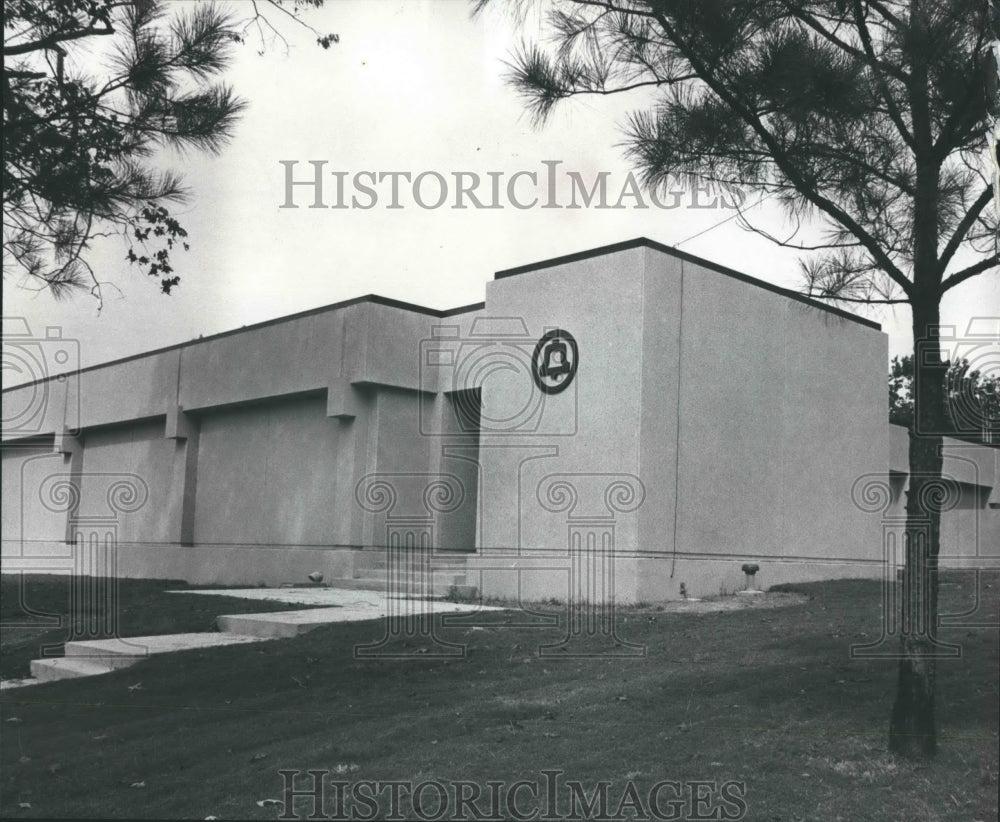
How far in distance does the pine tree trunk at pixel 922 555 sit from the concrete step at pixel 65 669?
5.38 m

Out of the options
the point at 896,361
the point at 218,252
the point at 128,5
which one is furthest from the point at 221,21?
the point at 896,361

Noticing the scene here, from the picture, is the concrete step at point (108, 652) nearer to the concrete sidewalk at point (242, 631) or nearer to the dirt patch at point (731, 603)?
the concrete sidewalk at point (242, 631)

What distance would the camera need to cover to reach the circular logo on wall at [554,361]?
10.9 metres

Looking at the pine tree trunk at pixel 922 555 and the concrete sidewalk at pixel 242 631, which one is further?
the concrete sidewalk at pixel 242 631

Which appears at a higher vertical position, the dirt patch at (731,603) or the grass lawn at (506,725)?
the dirt patch at (731,603)

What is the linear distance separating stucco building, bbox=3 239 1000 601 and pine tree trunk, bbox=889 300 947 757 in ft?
14.7

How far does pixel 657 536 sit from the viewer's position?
10.4 metres

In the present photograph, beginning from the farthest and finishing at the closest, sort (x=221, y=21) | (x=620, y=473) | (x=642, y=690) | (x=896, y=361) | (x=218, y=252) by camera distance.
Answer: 1. (x=896, y=361)
2. (x=620, y=473)
3. (x=218, y=252)
4. (x=221, y=21)
5. (x=642, y=690)

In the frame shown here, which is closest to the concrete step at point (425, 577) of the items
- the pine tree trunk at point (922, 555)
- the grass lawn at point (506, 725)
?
the grass lawn at point (506, 725)

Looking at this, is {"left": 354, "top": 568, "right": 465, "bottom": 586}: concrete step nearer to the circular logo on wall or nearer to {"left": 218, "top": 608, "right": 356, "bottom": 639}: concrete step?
{"left": 218, "top": 608, "right": 356, "bottom": 639}: concrete step

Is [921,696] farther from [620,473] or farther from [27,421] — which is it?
[27,421]

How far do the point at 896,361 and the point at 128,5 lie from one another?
1324cm

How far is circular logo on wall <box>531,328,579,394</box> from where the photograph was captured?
10.9m

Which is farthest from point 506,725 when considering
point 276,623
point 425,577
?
point 425,577
